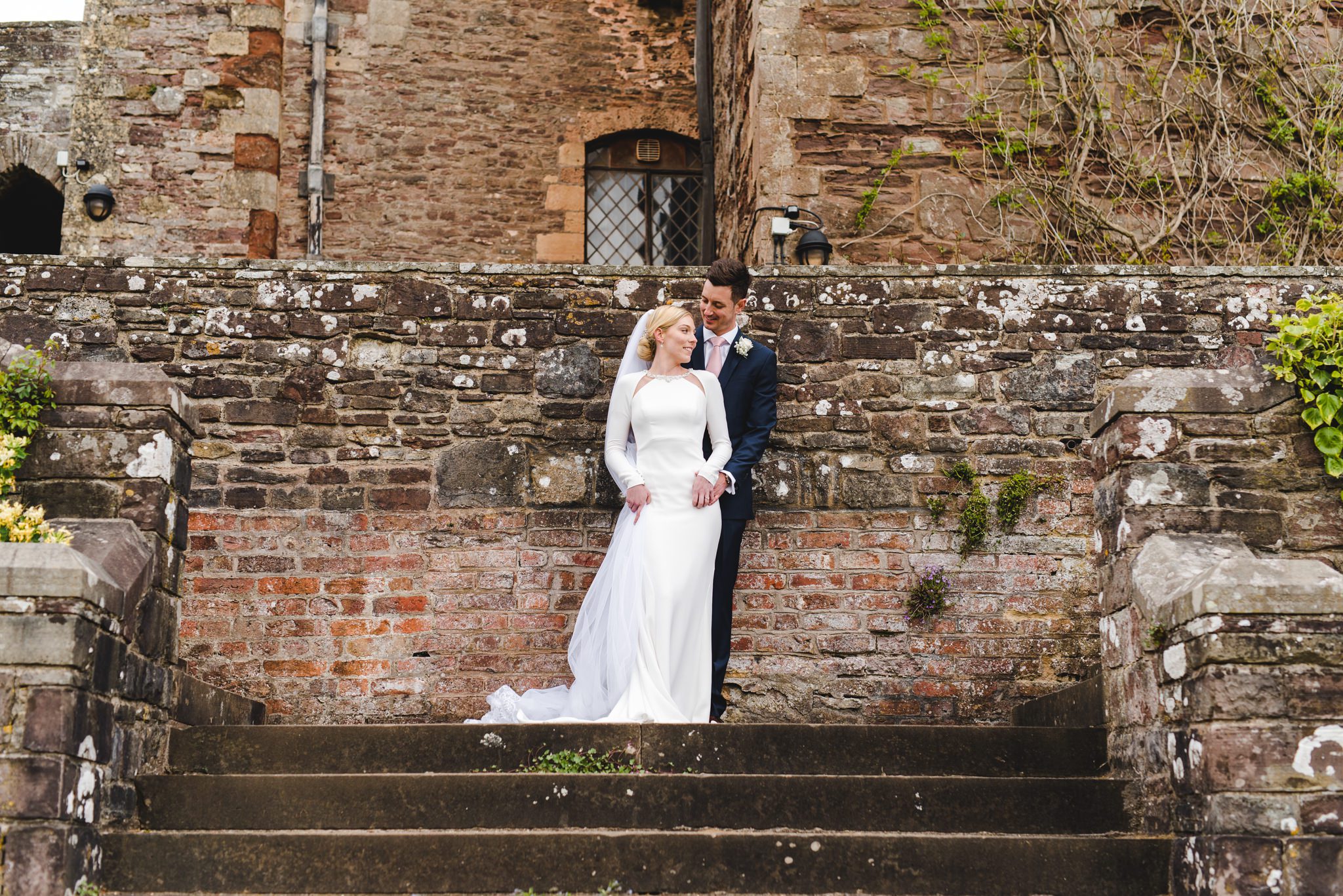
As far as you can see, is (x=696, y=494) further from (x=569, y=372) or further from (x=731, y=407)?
(x=569, y=372)

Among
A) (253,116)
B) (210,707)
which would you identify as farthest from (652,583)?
(253,116)

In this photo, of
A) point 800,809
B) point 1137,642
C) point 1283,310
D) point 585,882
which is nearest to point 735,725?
point 800,809

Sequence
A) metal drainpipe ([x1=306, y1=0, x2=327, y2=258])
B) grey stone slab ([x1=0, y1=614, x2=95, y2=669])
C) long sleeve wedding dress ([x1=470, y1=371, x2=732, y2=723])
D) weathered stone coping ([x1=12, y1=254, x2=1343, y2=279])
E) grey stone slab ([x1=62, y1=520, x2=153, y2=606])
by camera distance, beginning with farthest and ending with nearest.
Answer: metal drainpipe ([x1=306, y1=0, x2=327, y2=258]) → weathered stone coping ([x1=12, y1=254, x2=1343, y2=279]) → long sleeve wedding dress ([x1=470, y1=371, x2=732, y2=723]) → grey stone slab ([x1=62, y1=520, x2=153, y2=606]) → grey stone slab ([x1=0, y1=614, x2=95, y2=669])

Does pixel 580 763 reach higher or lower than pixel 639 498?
lower

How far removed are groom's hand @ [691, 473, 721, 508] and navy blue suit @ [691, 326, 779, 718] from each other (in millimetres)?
143

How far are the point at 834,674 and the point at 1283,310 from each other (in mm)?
2931

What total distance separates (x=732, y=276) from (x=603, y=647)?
173 centimetres

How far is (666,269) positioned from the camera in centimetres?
654

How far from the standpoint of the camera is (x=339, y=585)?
6082 mm

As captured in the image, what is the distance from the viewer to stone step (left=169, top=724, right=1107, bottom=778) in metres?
4.54

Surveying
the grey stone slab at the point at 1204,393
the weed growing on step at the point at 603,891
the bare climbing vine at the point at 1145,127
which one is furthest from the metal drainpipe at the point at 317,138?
the weed growing on step at the point at 603,891

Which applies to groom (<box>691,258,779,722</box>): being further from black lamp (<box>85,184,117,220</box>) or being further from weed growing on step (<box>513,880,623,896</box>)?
black lamp (<box>85,184,117,220</box>)

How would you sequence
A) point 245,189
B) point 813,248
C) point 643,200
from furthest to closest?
1. point 643,200
2. point 245,189
3. point 813,248

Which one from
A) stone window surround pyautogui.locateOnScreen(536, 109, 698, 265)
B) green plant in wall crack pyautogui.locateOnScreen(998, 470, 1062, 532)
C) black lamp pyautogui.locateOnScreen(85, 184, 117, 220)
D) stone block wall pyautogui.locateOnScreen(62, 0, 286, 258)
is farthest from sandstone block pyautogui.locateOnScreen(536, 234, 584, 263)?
green plant in wall crack pyautogui.locateOnScreen(998, 470, 1062, 532)
